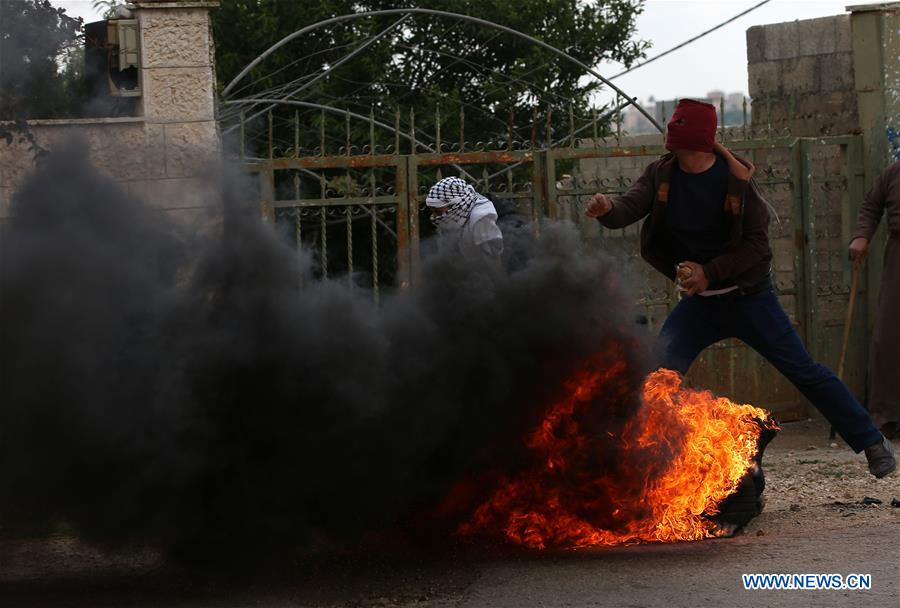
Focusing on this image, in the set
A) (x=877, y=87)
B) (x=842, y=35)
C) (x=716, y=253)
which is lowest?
(x=716, y=253)

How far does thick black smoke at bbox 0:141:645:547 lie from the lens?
5.11 m

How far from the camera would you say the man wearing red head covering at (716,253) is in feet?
20.6

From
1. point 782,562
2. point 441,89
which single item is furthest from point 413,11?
point 782,562

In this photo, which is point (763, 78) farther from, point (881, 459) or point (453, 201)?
point (881, 459)

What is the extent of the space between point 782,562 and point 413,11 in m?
6.77

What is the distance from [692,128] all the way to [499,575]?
7.81 ft

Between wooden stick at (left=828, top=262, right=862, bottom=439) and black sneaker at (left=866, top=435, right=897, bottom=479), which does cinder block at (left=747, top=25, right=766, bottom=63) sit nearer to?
wooden stick at (left=828, top=262, right=862, bottom=439)

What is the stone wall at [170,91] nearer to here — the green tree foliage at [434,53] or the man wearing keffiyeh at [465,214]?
the man wearing keffiyeh at [465,214]

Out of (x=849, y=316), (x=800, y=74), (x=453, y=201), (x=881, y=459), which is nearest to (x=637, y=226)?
(x=849, y=316)

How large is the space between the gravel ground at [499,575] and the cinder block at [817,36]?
5661 mm

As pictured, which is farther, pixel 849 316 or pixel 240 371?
pixel 849 316

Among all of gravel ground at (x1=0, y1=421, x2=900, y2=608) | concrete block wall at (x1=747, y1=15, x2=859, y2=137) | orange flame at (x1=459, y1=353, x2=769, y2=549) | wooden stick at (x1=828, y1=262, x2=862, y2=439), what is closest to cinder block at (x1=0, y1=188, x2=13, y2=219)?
gravel ground at (x1=0, y1=421, x2=900, y2=608)

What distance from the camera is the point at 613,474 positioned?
225 inches

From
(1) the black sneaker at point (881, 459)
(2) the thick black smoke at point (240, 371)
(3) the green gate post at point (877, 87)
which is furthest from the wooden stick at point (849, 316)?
(2) the thick black smoke at point (240, 371)
